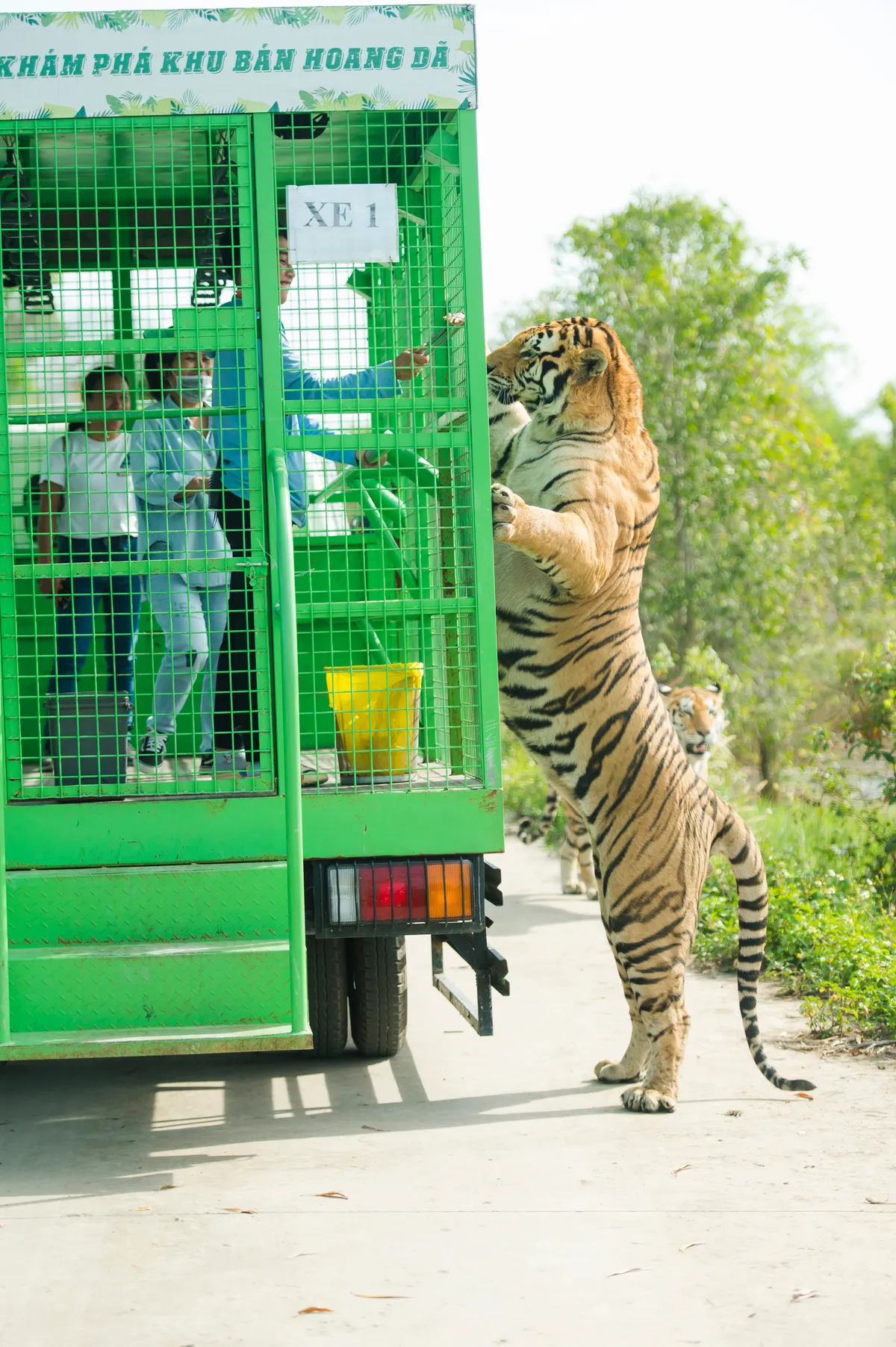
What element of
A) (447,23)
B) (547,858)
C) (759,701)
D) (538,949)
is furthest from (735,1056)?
(759,701)

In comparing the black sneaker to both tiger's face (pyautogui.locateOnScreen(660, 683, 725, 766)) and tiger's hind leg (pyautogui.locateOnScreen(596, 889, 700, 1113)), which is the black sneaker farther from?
tiger's face (pyautogui.locateOnScreen(660, 683, 725, 766))

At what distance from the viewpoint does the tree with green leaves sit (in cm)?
1207

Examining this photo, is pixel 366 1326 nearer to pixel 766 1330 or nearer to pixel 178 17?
pixel 766 1330

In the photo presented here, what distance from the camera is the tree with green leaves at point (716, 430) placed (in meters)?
12.1

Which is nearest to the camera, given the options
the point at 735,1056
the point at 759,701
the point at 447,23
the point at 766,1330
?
the point at 766,1330

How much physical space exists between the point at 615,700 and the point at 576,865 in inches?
165

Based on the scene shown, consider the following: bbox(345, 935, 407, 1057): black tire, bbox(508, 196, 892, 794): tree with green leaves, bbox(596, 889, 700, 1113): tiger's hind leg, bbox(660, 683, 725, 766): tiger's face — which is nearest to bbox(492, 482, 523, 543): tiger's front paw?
bbox(596, 889, 700, 1113): tiger's hind leg

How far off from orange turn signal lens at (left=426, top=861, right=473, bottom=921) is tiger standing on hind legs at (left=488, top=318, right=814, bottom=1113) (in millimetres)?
763

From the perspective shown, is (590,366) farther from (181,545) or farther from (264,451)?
(181,545)

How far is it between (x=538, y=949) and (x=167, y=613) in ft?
11.6

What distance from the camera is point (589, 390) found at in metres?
4.68

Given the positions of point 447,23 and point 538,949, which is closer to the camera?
point 447,23

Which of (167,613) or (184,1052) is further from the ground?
(167,613)

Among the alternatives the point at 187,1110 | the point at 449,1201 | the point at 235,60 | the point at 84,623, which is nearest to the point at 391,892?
the point at 449,1201
